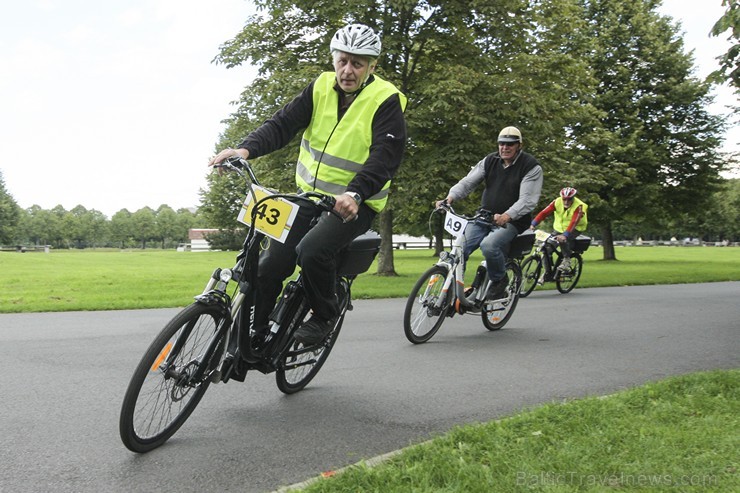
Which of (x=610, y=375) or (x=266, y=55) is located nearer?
(x=610, y=375)

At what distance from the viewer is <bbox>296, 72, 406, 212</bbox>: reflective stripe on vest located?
3846 mm

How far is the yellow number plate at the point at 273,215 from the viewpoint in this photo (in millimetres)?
3496

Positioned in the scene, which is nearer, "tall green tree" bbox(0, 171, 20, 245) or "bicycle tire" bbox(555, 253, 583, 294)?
"bicycle tire" bbox(555, 253, 583, 294)

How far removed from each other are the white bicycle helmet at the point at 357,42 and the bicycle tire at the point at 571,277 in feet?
31.9

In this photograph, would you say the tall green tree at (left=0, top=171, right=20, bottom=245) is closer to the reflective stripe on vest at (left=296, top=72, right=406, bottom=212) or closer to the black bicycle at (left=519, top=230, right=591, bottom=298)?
the black bicycle at (left=519, top=230, right=591, bottom=298)

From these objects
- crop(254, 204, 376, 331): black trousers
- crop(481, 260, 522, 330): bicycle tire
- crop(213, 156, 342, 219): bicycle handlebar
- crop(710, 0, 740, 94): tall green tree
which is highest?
crop(710, 0, 740, 94): tall green tree

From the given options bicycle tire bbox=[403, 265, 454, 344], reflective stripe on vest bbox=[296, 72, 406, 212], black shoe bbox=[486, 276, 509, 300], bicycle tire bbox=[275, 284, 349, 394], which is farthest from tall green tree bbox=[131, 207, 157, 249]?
reflective stripe on vest bbox=[296, 72, 406, 212]

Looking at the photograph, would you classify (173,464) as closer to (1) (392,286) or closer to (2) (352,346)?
(2) (352,346)

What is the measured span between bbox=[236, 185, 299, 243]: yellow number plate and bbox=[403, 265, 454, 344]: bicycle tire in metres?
3.10

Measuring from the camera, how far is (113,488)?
2.78 metres

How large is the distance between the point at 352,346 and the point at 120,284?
30.1 feet

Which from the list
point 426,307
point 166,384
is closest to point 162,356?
point 166,384

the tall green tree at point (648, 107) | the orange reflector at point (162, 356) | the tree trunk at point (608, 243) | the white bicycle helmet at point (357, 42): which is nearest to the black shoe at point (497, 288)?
the white bicycle helmet at point (357, 42)

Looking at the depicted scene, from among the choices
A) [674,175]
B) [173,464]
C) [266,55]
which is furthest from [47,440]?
[674,175]
